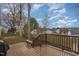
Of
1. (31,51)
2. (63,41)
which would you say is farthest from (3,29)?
(63,41)

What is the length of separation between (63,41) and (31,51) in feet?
1.02

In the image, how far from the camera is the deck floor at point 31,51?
4.97 ft

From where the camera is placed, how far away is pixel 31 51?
4.99 feet

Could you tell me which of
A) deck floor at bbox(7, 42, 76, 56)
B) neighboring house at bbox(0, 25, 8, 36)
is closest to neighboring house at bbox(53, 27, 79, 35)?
deck floor at bbox(7, 42, 76, 56)

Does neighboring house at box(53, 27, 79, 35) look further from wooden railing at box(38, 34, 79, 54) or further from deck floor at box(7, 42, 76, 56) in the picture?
deck floor at box(7, 42, 76, 56)

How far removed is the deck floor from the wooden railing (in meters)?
0.05

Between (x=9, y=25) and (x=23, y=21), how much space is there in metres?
0.13

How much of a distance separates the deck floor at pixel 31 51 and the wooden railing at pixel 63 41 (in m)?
0.05

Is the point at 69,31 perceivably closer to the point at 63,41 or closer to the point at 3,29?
the point at 63,41

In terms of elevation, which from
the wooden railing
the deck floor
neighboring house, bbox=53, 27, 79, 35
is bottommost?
the deck floor

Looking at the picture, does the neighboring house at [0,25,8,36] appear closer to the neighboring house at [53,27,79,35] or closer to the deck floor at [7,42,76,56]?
the deck floor at [7,42,76,56]

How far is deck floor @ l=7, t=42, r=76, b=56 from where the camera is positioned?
1516 mm

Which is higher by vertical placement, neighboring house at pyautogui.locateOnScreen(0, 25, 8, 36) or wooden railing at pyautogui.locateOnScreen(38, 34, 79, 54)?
neighboring house at pyautogui.locateOnScreen(0, 25, 8, 36)

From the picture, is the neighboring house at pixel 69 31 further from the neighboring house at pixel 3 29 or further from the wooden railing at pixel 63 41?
the neighboring house at pixel 3 29
